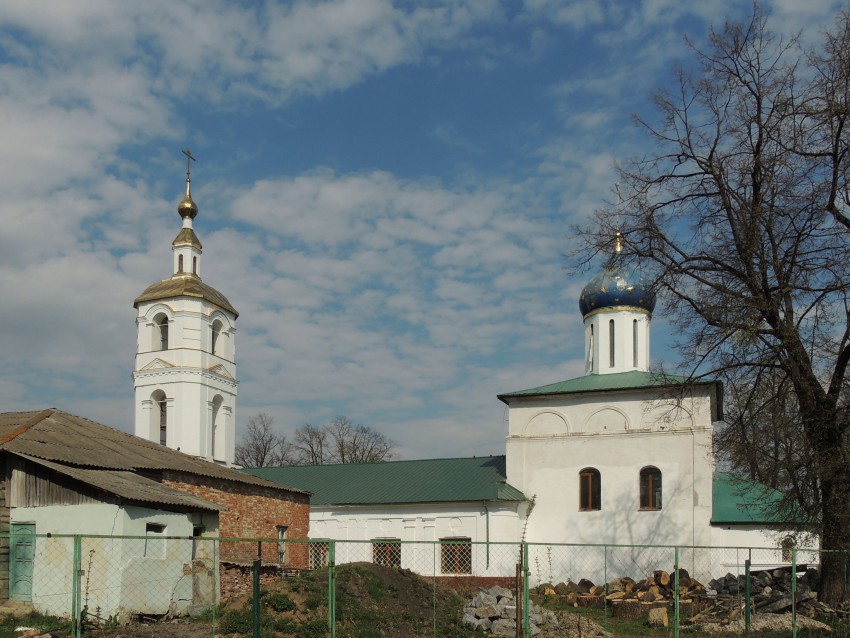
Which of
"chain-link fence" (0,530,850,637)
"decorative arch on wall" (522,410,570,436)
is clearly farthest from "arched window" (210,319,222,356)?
"chain-link fence" (0,530,850,637)

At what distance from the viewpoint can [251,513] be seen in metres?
25.4

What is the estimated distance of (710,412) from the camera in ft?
91.2

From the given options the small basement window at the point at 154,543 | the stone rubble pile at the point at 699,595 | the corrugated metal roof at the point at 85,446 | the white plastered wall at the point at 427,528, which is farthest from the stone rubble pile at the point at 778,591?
the corrugated metal roof at the point at 85,446

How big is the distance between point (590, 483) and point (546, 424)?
2316 millimetres

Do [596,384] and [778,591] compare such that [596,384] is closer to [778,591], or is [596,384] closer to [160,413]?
[778,591]

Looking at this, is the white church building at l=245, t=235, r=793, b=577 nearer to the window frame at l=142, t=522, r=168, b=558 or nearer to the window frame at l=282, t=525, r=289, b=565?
the window frame at l=282, t=525, r=289, b=565

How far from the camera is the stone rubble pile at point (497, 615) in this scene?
1678cm

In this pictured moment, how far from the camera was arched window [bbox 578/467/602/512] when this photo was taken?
28.6 metres

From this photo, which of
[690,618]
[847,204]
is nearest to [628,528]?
[690,618]

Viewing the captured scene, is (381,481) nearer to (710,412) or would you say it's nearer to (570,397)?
(570,397)

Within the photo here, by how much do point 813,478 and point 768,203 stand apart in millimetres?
5509

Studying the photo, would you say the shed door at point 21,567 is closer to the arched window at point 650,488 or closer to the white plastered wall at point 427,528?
the white plastered wall at point 427,528

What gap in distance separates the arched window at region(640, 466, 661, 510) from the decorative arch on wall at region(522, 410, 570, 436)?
2.77m

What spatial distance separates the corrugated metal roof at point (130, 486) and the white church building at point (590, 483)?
7.42m
